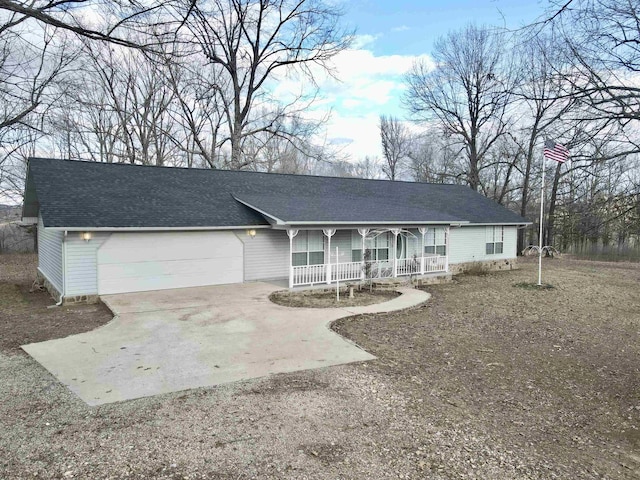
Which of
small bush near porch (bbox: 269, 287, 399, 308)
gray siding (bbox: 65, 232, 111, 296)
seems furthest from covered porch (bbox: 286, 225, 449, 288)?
gray siding (bbox: 65, 232, 111, 296)

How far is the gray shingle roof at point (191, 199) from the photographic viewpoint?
39.3ft

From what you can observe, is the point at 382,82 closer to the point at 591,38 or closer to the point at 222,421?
the point at 591,38

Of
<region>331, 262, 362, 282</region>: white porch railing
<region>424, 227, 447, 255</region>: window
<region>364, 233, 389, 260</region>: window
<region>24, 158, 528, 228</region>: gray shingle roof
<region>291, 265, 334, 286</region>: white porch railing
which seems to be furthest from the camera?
<region>424, 227, 447, 255</region>: window

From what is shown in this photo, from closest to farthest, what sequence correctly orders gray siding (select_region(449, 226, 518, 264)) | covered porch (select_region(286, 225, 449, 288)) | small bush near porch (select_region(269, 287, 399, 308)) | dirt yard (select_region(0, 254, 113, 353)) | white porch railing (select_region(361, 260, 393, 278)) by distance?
dirt yard (select_region(0, 254, 113, 353)) → small bush near porch (select_region(269, 287, 399, 308)) → covered porch (select_region(286, 225, 449, 288)) → white porch railing (select_region(361, 260, 393, 278)) → gray siding (select_region(449, 226, 518, 264))

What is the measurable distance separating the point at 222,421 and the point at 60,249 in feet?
32.1

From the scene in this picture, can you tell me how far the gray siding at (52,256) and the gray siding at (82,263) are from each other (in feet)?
1.37

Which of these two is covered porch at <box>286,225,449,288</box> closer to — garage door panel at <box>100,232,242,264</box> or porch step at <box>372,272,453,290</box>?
porch step at <box>372,272,453,290</box>

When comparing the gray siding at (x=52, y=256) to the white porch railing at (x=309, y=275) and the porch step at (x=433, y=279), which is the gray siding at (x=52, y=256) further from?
the porch step at (x=433, y=279)

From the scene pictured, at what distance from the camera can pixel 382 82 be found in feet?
61.9

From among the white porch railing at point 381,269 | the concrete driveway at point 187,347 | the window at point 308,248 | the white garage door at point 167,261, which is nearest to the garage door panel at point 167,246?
the white garage door at point 167,261

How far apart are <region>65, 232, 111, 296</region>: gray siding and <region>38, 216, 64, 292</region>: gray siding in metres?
0.42

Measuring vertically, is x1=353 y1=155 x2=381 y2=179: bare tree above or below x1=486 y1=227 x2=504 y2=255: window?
above

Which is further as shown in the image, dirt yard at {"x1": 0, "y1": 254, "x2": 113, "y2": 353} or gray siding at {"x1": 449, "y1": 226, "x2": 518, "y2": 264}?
gray siding at {"x1": 449, "y1": 226, "x2": 518, "y2": 264}

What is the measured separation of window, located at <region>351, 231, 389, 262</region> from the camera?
52.5 ft
